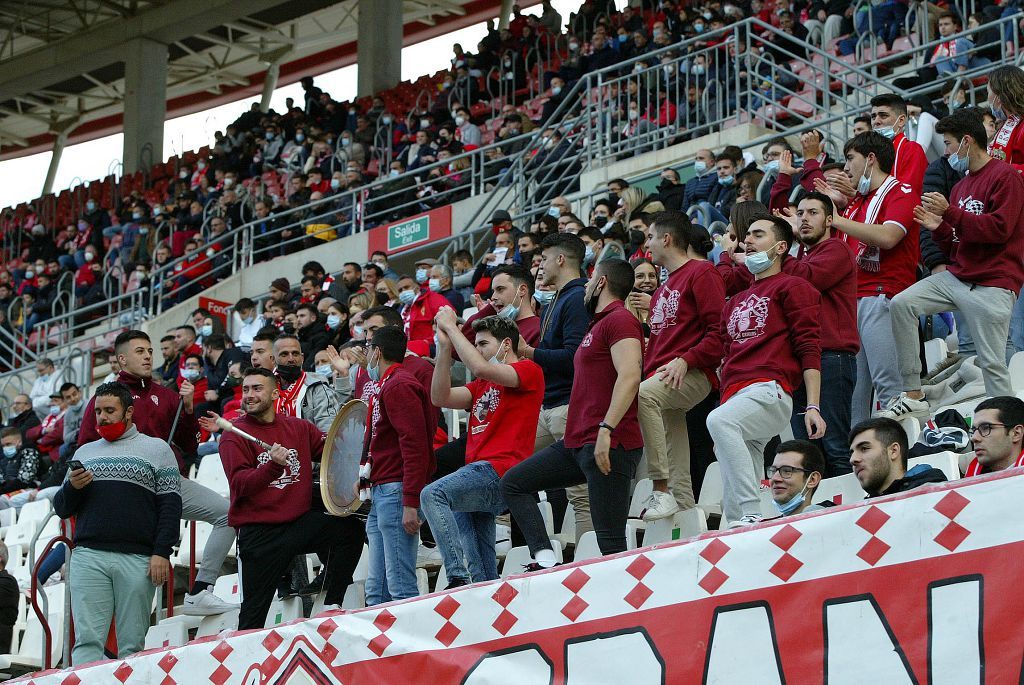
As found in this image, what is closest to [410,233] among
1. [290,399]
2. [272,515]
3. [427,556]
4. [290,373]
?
[290,373]

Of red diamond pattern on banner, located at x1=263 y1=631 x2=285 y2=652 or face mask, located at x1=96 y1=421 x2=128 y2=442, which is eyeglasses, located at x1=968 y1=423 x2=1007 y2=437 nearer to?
red diamond pattern on banner, located at x1=263 y1=631 x2=285 y2=652

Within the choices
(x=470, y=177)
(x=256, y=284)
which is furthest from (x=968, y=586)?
(x=256, y=284)

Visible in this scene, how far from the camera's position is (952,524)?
13.5 feet

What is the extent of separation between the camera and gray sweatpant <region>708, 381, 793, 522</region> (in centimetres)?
613

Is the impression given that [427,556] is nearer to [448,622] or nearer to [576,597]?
[448,622]

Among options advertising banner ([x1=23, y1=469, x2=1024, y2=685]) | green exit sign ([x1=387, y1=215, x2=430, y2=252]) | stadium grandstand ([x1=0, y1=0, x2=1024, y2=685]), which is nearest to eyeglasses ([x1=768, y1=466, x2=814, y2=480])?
stadium grandstand ([x1=0, y1=0, x2=1024, y2=685])

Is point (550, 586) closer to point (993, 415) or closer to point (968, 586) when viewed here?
point (968, 586)

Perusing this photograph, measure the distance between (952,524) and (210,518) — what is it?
210 inches

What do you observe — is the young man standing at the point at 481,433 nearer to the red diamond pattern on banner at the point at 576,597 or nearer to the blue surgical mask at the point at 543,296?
the blue surgical mask at the point at 543,296

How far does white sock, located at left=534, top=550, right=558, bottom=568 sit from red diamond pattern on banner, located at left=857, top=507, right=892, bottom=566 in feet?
7.11

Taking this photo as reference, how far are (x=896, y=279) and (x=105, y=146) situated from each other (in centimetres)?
3238

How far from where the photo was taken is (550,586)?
4809 millimetres

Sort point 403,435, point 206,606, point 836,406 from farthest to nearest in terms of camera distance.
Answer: point 206,606 → point 403,435 → point 836,406

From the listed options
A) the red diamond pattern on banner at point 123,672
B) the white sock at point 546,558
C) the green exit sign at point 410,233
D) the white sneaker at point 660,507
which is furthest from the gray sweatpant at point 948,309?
the green exit sign at point 410,233
